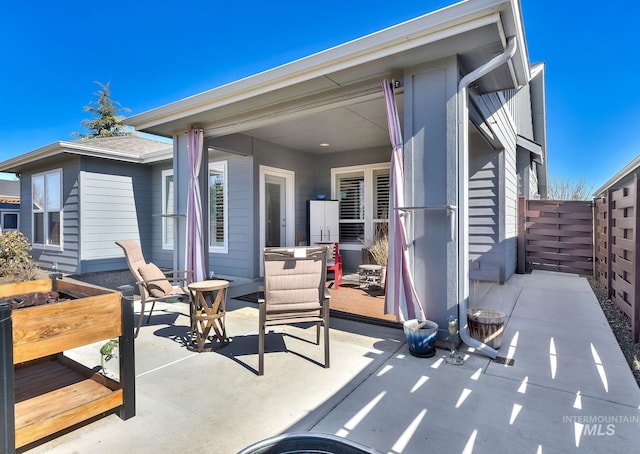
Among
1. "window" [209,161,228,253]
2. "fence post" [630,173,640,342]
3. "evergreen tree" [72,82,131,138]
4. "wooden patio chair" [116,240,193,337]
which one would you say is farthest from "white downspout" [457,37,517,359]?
"evergreen tree" [72,82,131,138]

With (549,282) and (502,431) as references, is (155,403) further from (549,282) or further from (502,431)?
(549,282)

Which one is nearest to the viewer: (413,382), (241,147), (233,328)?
(413,382)

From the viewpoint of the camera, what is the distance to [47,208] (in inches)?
336

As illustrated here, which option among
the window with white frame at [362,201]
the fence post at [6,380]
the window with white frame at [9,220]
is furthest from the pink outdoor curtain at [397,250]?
the window with white frame at [9,220]

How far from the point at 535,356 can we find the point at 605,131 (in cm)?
2584

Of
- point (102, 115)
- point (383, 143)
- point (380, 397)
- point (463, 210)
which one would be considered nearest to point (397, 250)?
point (463, 210)

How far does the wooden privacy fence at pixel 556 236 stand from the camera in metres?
7.16

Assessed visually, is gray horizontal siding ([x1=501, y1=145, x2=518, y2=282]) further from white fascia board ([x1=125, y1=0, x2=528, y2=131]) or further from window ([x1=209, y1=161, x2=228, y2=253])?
window ([x1=209, y1=161, x2=228, y2=253])

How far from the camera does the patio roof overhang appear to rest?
2764 millimetres

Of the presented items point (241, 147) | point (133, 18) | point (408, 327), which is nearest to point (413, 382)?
point (408, 327)

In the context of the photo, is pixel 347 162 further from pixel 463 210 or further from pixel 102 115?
pixel 102 115

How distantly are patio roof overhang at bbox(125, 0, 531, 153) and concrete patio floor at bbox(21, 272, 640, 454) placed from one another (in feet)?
8.94

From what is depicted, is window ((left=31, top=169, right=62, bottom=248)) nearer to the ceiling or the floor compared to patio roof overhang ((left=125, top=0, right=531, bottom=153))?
nearer to the floor

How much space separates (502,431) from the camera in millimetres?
1945
